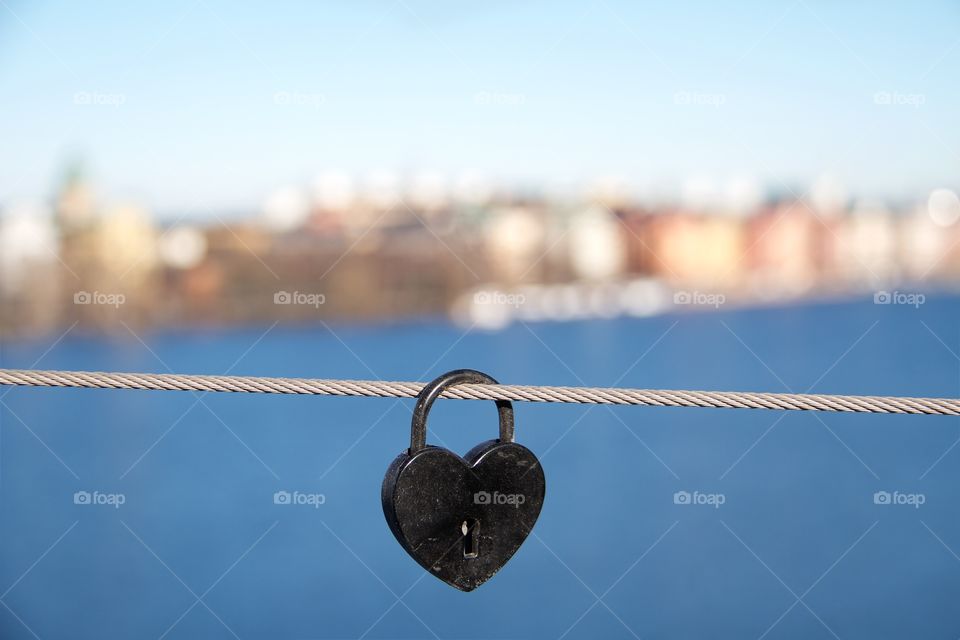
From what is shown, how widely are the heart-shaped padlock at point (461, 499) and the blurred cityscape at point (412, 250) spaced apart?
134ft

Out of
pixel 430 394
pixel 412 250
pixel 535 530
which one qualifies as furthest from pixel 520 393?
pixel 412 250

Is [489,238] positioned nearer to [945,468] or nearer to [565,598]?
[945,468]

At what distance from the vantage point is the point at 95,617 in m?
15.8

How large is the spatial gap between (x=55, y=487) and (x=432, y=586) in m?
15.9

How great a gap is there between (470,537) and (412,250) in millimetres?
49060

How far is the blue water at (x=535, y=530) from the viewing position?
16.9m

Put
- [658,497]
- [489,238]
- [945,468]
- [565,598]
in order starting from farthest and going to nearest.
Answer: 1. [489,238]
2. [658,497]
3. [945,468]
4. [565,598]

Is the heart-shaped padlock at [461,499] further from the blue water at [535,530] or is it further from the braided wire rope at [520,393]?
the blue water at [535,530]

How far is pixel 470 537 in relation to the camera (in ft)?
3.82

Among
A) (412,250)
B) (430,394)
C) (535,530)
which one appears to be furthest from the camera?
(412,250)

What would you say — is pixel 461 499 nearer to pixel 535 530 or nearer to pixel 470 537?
pixel 470 537

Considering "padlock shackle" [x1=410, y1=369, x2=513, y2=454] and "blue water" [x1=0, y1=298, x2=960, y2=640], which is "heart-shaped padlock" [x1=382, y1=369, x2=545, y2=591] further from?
"blue water" [x1=0, y1=298, x2=960, y2=640]

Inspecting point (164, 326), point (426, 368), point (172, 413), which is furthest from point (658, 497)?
point (164, 326)

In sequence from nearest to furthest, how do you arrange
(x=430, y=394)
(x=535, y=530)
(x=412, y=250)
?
(x=430, y=394)
(x=535, y=530)
(x=412, y=250)
